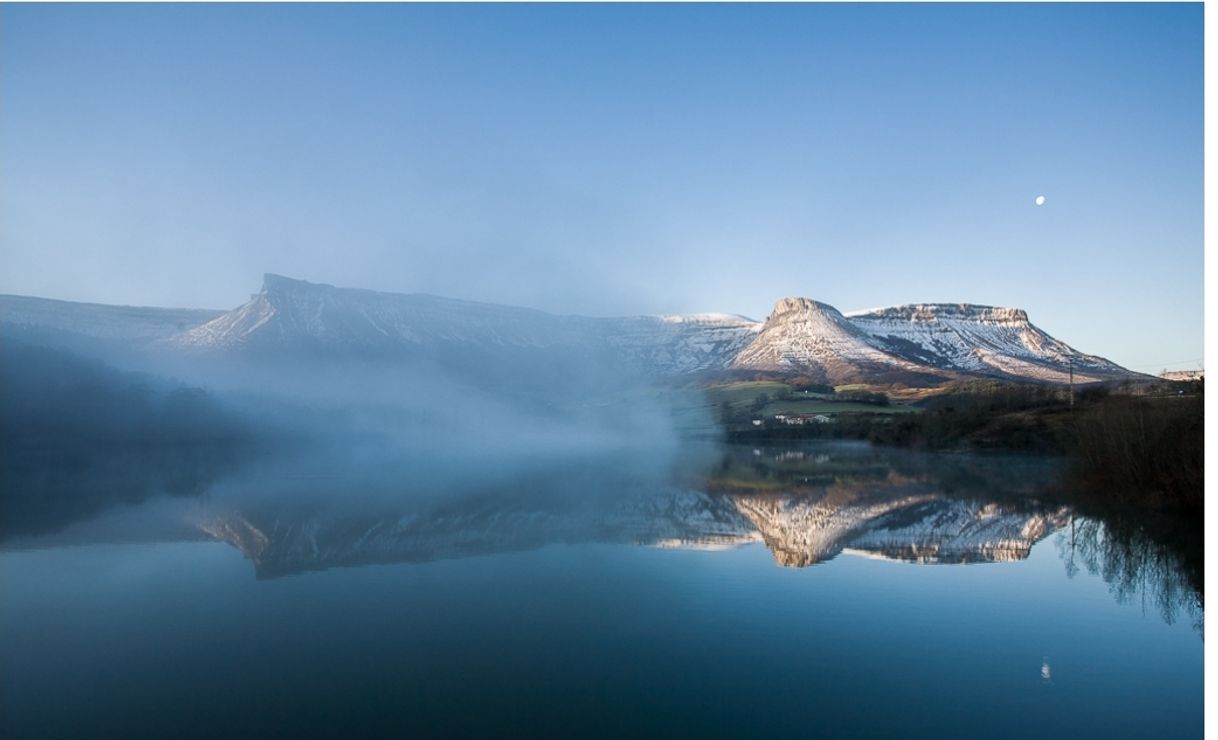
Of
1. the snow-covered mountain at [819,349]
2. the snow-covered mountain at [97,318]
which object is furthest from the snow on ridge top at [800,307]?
the snow-covered mountain at [97,318]

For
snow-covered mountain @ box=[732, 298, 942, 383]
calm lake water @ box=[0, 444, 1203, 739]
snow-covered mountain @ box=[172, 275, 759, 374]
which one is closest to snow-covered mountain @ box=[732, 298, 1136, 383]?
snow-covered mountain @ box=[732, 298, 942, 383]

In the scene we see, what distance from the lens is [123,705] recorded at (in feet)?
25.5

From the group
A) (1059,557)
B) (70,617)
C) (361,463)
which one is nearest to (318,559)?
(70,617)

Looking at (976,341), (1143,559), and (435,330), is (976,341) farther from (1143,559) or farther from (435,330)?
(1143,559)

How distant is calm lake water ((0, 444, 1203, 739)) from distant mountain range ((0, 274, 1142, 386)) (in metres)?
96.5

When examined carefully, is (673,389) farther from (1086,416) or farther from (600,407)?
(1086,416)

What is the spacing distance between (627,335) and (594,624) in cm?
17625

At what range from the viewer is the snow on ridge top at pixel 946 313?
18025 centimetres

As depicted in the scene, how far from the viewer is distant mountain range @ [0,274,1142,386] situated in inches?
4857

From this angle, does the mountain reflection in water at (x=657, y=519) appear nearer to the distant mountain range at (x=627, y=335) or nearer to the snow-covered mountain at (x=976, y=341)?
the distant mountain range at (x=627, y=335)

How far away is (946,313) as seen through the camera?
606 feet

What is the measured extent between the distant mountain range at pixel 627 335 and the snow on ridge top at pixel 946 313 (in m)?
0.33

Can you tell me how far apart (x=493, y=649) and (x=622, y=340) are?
173 meters

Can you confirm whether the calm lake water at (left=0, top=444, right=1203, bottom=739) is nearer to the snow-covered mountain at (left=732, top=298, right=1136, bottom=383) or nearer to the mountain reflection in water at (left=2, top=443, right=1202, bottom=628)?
the mountain reflection in water at (left=2, top=443, right=1202, bottom=628)
